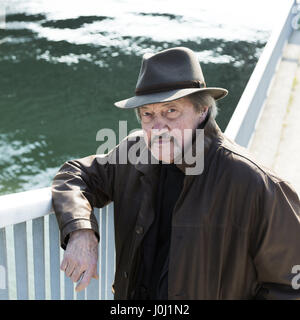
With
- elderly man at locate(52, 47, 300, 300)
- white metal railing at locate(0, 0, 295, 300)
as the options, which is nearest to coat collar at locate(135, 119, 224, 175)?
elderly man at locate(52, 47, 300, 300)

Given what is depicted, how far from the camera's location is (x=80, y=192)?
8.39 ft

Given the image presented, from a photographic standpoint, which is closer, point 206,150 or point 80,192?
point 206,150

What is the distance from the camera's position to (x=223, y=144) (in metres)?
2.40

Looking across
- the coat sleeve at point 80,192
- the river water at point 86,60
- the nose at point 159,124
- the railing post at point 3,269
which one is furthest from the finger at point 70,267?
the river water at point 86,60

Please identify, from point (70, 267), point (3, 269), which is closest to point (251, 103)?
point (70, 267)

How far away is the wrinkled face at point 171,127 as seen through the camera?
7.86 ft

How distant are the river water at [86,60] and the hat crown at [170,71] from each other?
5.63 m

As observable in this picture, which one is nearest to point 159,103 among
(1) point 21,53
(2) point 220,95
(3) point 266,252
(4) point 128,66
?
(2) point 220,95

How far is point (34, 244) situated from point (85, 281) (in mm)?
332

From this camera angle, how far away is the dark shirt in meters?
2.49

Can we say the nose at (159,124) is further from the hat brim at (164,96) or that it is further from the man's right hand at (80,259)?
the man's right hand at (80,259)

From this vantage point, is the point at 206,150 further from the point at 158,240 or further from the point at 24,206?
the point at 24,206
